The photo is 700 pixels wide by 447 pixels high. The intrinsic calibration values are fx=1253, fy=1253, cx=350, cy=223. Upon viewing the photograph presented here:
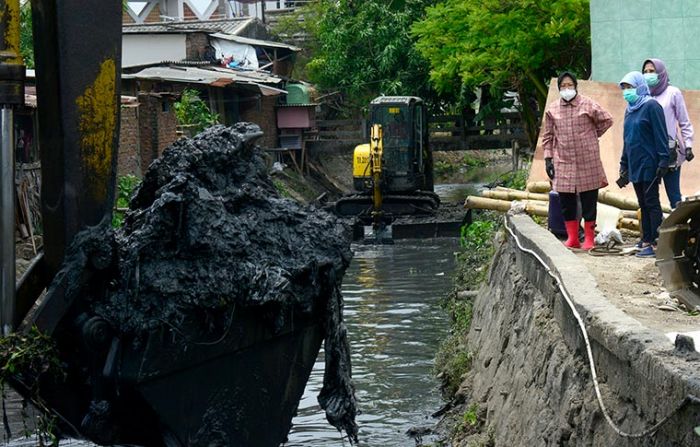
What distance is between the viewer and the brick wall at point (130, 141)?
88.5 feet

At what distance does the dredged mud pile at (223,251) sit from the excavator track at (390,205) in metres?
21.1

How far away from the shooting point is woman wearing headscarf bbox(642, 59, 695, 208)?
11.0 m

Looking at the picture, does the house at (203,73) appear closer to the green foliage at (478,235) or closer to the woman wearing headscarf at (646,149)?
the green foliage at (478,235)

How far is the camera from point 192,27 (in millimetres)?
44188

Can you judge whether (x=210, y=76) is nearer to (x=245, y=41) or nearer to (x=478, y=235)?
(x=245, y=41)

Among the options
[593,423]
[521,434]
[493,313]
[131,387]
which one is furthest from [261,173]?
[493,313]

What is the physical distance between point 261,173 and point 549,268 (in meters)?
2.07

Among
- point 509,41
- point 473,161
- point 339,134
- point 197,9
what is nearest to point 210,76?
point 339,134

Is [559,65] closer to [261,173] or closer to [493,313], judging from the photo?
[493,313]

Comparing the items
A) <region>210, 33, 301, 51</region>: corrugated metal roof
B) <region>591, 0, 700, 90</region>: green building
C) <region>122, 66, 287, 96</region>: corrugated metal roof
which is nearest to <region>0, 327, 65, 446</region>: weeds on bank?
<region>591, 0, 700, 90</region>: green building

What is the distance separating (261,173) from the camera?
27.0 feet

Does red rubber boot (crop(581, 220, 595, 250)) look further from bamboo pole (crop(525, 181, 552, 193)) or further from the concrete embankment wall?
bamboo pole (crop(525, 181, 552, 193))

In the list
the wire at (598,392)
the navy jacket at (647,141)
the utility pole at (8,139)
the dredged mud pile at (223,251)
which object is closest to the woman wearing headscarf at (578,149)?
the navy jacket at (647,141)

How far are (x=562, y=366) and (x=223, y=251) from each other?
2090mm
